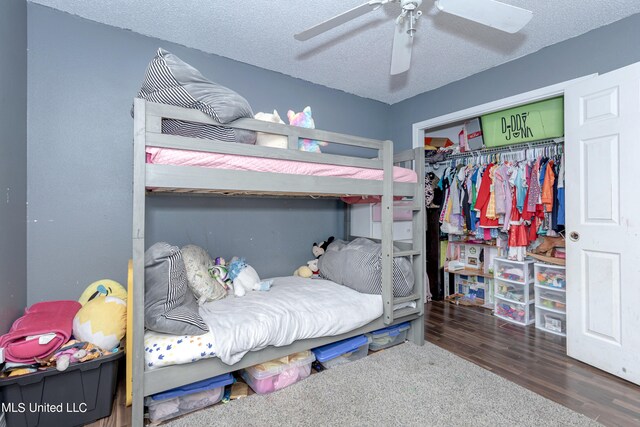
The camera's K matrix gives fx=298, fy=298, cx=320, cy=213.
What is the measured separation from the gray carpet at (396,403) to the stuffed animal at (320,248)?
120 cm

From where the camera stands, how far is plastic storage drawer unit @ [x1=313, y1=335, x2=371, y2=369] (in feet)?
6.65

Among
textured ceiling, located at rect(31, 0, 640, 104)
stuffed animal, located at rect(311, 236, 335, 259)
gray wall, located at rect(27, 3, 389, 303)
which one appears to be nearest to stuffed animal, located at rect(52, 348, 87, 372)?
gray wall, located at rect(27, 3, 389, 303)

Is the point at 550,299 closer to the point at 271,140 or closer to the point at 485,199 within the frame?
the point at 485,199

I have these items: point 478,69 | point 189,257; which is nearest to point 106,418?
point 189,257

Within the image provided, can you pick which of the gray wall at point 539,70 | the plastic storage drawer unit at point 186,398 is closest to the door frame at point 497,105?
the gray wall at point 539,70

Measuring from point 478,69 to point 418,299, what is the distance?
89.0 inches

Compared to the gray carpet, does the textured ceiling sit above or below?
above

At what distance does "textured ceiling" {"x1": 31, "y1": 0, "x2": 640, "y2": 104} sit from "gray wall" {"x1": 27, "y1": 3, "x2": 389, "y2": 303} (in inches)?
6.9

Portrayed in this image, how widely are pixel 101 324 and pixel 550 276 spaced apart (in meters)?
3.56

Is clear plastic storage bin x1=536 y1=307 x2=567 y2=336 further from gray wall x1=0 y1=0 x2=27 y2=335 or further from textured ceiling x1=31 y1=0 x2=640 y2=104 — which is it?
gray wall x1=0 y1=0 x2=27 y2=335

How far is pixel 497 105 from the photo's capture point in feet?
9.23

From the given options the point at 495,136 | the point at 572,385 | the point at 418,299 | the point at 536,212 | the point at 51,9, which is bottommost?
the point at 572,385

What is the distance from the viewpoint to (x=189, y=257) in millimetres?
2080

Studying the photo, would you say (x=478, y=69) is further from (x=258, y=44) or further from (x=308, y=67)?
(x=258, y=44)
